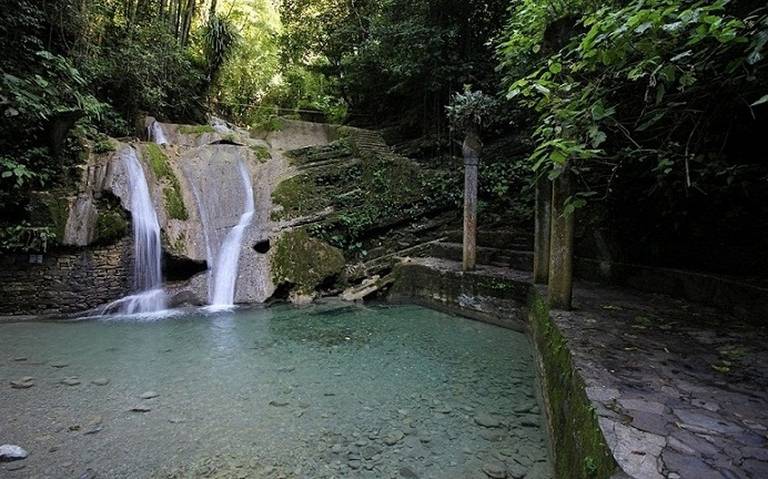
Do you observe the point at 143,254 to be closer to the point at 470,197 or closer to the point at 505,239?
the point at 470,197

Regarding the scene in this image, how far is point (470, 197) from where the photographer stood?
23.9 ft

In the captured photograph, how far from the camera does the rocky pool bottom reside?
296 centimetres

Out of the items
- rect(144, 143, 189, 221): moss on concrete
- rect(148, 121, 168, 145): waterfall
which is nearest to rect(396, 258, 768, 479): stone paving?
rect(144, 143, 189, 221): moss on concrete

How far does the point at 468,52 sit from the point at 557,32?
6.82 m

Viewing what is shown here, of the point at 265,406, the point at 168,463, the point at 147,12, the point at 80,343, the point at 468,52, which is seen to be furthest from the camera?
the point at 147,12

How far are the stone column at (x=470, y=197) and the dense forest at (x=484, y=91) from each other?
54cm

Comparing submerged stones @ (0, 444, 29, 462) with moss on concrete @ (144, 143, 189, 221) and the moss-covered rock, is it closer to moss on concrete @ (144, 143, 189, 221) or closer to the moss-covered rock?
the moss-covered rock

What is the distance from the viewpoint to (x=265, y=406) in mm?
3836

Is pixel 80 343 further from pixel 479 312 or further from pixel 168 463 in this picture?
pixel 479 312

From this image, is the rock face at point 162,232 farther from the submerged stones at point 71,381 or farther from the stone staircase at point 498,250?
the submerged stones at point 71,381

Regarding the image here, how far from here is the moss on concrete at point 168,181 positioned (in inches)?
336

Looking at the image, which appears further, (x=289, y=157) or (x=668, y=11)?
(x=289, y=157)

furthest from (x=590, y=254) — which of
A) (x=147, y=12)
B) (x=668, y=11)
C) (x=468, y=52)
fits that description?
(x=147, y=12)

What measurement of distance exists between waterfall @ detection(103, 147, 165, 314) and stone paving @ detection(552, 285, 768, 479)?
6742 mm
